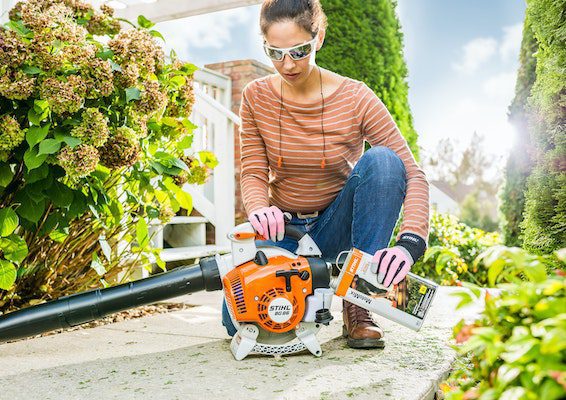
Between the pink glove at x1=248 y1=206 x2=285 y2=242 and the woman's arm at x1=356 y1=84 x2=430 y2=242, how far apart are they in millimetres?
369

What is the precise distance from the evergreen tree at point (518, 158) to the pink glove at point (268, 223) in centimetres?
387

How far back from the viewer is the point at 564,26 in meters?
1.70

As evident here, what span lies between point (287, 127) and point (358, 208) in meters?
0.40

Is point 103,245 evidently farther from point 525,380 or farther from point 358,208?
point 525,380

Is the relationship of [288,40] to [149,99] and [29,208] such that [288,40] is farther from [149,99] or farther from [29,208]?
[29,208]

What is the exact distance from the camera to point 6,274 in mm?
1897

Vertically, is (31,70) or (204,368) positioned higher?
(31,70)

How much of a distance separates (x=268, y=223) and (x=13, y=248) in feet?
3.04

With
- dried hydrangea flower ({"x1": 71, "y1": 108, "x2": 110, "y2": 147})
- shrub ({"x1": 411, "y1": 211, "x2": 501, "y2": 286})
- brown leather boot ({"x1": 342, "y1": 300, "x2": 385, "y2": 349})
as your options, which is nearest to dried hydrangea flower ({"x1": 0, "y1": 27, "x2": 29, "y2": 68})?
dried hydrangea flower ({"x1": 71, "y1": 108, "x2": 110, "y2": 147})

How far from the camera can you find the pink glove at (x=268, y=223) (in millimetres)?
1633

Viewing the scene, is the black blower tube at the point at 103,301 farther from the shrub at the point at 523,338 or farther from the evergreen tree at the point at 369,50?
the evergreen tree at the point at 369,50

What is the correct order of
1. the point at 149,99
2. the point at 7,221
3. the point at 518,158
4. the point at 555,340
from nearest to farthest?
the point at 555,340, the point at 7,221, the point at 149,99, the point at 518,158

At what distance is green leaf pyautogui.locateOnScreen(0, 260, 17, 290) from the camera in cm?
189

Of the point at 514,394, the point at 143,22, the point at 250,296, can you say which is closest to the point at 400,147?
the point at 250,296
